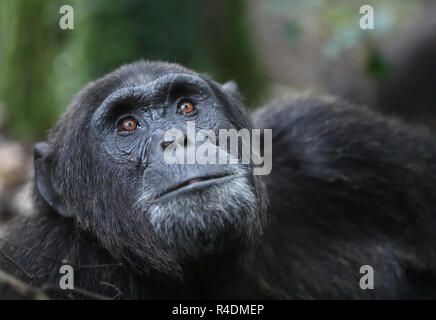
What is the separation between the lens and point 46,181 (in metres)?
5.75

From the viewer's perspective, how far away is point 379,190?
630 cm

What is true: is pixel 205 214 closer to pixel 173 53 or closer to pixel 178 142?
pixel 178 142

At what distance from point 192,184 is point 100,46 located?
Answer: 693 cm

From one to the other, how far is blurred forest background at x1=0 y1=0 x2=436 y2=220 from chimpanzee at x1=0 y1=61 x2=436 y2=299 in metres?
3.45

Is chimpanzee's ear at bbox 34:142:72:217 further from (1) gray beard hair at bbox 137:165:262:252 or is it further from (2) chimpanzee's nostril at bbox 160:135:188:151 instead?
(2) chimpanzee's nostril at bbox 160:135:188:151

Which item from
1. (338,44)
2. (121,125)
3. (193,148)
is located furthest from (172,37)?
(193,148)

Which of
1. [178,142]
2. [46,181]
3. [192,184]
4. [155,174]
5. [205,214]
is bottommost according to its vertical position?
[205,214]

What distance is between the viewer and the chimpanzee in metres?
4.76

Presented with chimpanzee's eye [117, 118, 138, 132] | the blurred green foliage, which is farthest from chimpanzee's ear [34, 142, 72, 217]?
the blurred green foliage

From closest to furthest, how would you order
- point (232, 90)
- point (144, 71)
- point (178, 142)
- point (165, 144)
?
1. point (178, 142)
2. point (165, 144)
3. point (144, 71)
4. point (232, 90)

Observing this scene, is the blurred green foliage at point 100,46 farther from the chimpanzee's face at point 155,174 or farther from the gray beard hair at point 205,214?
the gray beard hair at point 205,214

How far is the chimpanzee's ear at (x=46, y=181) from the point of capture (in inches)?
222

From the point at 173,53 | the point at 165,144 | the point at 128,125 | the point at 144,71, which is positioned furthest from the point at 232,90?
the point at 173,53
